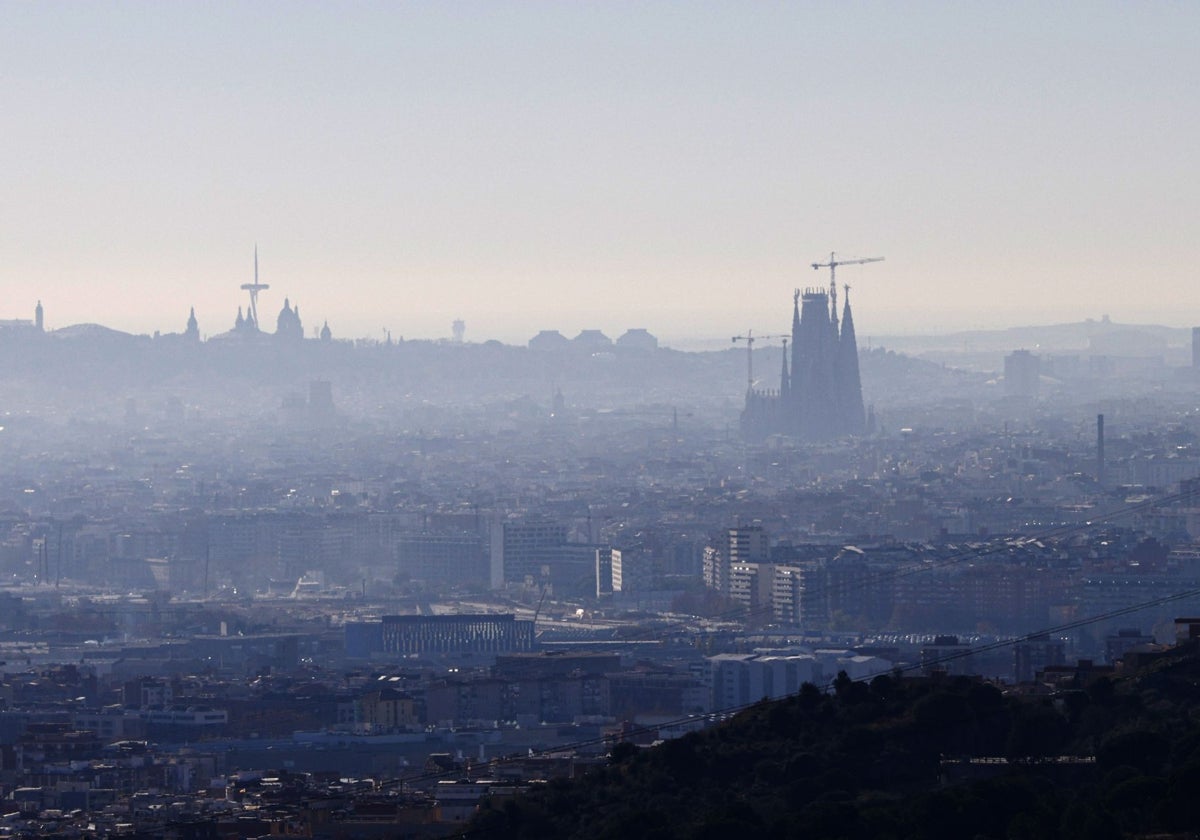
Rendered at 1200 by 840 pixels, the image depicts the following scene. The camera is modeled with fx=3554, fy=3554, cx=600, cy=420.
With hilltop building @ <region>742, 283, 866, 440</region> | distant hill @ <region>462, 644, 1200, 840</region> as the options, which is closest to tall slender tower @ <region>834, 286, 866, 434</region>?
hilltop building @ <region>742, 283, 866, 440</region>

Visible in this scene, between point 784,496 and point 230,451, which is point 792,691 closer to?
point 784,496

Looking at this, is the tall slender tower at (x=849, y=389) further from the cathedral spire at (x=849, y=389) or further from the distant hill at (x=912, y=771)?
the distant hill at (x=912, y=771)

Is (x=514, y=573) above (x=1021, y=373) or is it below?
below

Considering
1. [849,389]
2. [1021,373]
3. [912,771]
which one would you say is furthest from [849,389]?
[912,771]

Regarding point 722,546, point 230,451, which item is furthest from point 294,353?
point 722,546

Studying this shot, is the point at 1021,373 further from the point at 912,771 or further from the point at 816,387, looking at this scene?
the point at 912,771

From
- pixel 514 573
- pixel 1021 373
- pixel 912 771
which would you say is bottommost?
pixel 514 573
